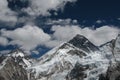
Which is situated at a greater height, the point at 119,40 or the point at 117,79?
the point at 119,40

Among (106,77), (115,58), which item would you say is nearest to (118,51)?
(115,58)

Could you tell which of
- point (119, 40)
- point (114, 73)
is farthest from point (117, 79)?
point (119, 40)

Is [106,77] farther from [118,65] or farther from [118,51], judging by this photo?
[118,51]

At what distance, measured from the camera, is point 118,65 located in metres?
171

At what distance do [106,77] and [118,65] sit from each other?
390 inches

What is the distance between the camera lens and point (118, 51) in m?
160

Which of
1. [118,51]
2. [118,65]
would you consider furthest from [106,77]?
[118,51]

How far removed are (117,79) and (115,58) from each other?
8.79m

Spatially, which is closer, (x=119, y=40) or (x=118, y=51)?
(x=118, y=51)

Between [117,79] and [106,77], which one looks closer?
[117,79]

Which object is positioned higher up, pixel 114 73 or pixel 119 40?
pixel 119 40

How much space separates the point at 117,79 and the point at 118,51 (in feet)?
39.0

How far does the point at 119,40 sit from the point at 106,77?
1719cm

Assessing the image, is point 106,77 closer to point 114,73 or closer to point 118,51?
point 114,73
